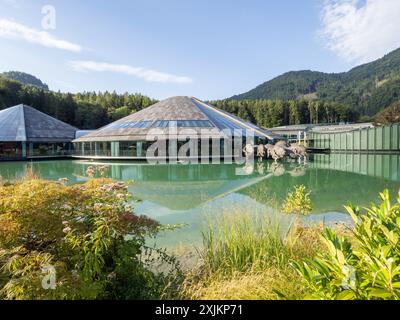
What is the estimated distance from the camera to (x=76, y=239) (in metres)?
2.62

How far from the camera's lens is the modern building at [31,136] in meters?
30.5

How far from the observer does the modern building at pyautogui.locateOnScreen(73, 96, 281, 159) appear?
84.1 feet

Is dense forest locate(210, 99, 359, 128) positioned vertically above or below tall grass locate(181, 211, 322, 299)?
above

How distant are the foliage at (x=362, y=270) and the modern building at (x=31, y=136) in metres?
34.3

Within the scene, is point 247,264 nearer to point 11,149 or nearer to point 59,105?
point 11,149

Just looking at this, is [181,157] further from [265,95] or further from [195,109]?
[265,95]

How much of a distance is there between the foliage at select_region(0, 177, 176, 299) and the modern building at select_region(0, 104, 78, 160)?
3198cm

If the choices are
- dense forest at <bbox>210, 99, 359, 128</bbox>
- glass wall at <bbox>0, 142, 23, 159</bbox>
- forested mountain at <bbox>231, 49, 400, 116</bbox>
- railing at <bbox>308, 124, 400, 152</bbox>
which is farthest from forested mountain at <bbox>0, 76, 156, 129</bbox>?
forested mountain at <bbox>231, 49, 400, 116</bbox>

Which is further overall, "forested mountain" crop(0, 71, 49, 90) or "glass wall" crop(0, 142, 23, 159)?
"forested mountain" crop(0, 71, 49, 90)

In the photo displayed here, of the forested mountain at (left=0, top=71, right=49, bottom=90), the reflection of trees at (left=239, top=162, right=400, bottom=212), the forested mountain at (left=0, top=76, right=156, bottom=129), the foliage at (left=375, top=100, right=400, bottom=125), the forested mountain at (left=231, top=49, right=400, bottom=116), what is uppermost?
the forested mountain at (left=231, top=49, right=400, bottom=116)

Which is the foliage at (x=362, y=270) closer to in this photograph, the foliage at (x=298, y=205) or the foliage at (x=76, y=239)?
the foliage at (x=76, y=239)

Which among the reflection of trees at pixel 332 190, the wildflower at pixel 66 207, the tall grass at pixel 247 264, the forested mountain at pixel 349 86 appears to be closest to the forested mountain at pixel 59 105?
the reflection of trees at pixel 332 190

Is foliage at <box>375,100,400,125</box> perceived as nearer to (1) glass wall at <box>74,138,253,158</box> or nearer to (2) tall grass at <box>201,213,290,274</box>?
(1) glass wall at <box>74,138,253,158</box>
